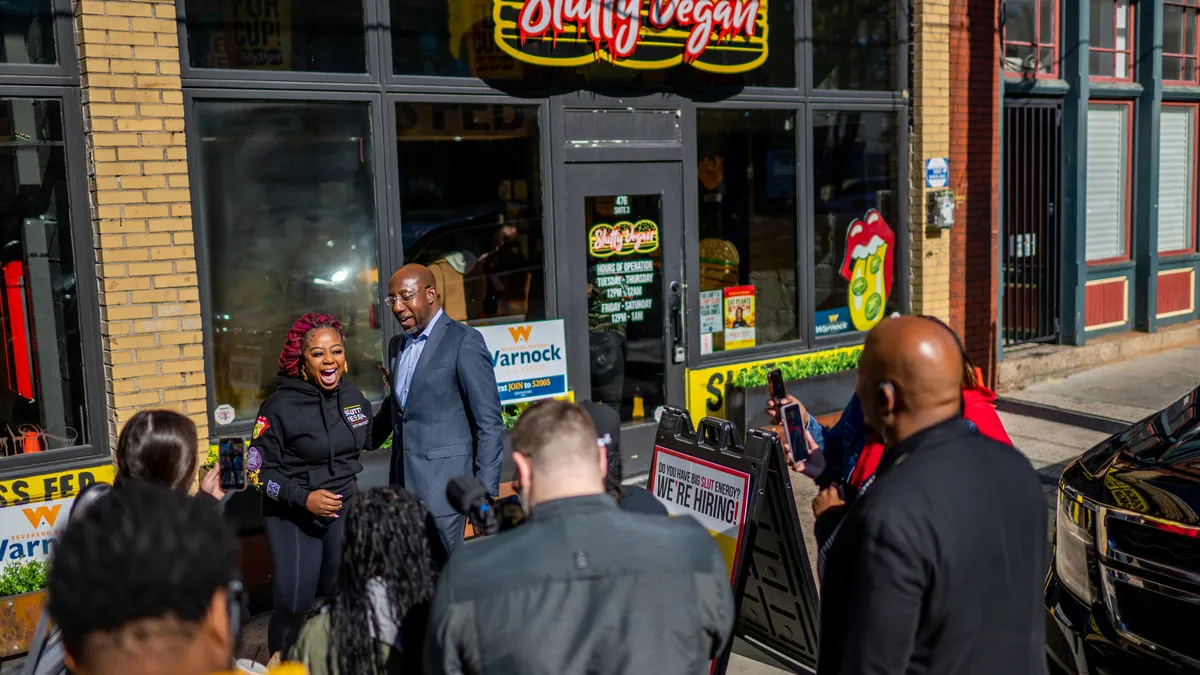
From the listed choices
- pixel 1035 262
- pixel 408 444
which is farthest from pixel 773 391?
pixel 1035 262

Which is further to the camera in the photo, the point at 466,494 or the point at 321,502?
the point at 321,502

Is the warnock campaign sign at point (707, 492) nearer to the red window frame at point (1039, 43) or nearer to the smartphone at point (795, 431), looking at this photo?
the smartphone at point (795, 431)

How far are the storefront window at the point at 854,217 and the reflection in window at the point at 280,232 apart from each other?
4.04 metres

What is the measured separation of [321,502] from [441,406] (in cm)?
69

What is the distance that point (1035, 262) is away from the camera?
11742mm

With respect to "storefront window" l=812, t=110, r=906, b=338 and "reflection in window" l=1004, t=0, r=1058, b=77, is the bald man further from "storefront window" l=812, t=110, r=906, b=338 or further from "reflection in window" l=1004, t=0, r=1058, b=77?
"reflection in window" l=1004, t=0, r=1058, b=77

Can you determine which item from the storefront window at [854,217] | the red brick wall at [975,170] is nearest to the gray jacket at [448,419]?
the storefront window at [854,217]

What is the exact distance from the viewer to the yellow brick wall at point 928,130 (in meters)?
9.75

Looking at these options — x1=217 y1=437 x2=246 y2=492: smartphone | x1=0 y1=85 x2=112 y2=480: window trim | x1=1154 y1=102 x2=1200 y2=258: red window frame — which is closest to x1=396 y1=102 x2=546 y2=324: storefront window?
x1=0 y1=85 x2=112 y2=480: window trim

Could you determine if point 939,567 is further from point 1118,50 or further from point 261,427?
point 1118,50

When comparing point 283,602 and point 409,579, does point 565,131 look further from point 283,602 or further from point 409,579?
point 409,579

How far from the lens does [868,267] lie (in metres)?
9.79

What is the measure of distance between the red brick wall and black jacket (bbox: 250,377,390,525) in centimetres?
697

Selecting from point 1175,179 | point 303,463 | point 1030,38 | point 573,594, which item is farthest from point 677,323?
point 1175,179
